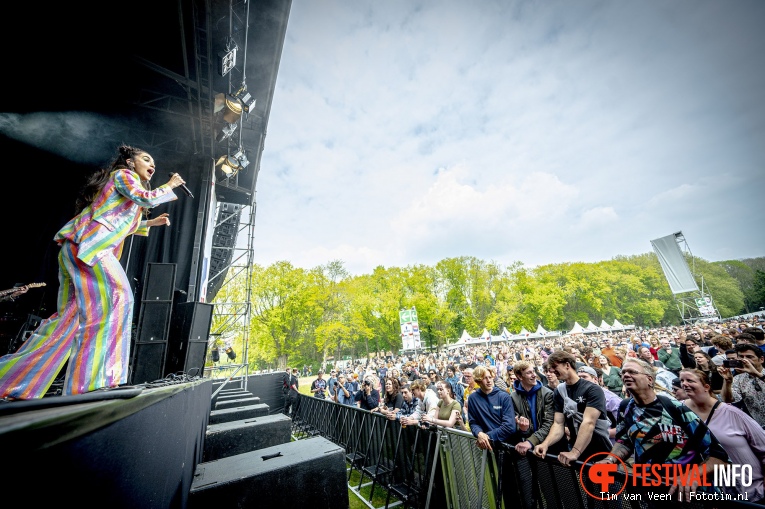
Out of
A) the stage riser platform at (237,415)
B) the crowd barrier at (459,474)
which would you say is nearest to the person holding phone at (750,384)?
the crowd barrier at (459,474)

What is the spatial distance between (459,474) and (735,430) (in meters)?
2.92

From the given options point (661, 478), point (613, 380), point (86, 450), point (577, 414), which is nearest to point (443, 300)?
point (613, 380)

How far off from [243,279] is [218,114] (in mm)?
26887

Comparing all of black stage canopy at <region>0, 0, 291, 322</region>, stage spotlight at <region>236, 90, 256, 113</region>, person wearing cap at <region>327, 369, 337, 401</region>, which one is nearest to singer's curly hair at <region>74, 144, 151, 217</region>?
black stage canopy at <region>0, 0, 291, 322</region>

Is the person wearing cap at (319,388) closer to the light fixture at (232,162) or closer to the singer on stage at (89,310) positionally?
the light fixture at (232,162)

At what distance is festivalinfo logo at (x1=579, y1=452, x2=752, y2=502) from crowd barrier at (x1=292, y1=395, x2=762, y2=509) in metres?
0.01

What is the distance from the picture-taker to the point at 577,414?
376 cm

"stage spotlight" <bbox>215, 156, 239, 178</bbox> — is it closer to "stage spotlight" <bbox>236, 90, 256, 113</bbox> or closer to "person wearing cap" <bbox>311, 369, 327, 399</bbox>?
"stage spotlight" <bbox>236, 90, 256, 113</bbox>

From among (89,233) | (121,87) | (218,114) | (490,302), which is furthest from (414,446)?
(490,302)

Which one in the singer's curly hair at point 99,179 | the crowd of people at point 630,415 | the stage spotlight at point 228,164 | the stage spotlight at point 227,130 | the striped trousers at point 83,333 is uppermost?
the stage spotlight at point 227,130

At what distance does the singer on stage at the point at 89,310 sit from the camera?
1.73 meters

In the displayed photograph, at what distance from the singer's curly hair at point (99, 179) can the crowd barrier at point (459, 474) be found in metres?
4.61

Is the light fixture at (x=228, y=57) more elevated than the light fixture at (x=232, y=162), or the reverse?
the light fixture at (x=228, y=57)

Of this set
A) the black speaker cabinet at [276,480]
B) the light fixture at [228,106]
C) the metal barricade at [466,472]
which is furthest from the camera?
the light fixture at [228,106]
